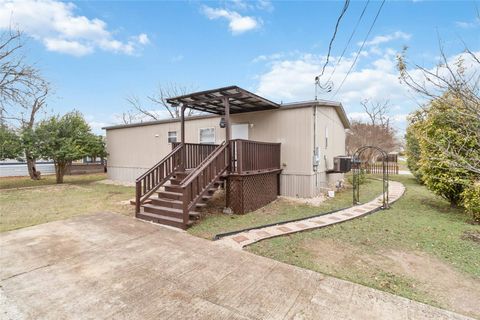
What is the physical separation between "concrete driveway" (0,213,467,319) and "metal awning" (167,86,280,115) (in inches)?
151

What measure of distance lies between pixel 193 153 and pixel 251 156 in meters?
2.18

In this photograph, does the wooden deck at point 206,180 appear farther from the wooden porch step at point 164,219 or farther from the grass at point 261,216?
the grass at point 261,216

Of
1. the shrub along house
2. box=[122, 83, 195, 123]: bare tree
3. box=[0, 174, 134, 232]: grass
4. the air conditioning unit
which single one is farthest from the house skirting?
box=[122, 83, 195, 123]: bare tree

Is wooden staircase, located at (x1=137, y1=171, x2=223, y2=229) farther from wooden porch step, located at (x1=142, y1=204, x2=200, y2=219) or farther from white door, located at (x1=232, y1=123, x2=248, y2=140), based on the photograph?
white door, located at (x1=232, y1=123, x2=248, y2=140)

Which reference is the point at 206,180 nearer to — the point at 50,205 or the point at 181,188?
the point at 181,188

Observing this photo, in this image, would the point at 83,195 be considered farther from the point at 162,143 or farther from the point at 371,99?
the point at 371,99

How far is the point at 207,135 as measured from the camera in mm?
10195

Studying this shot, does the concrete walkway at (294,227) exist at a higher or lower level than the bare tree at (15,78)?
lower

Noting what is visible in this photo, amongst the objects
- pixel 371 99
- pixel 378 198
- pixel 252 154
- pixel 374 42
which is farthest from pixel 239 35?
pixel 371 99

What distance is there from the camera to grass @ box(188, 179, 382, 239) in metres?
5.01

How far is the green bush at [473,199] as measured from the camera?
547 cm

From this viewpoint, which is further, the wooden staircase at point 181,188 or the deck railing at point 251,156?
the deck railing at point 251,156

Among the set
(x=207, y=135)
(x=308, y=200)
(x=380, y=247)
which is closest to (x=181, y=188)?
(x=380, y=247)

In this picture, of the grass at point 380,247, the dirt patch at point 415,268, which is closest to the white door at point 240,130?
the grass at point 380,247
